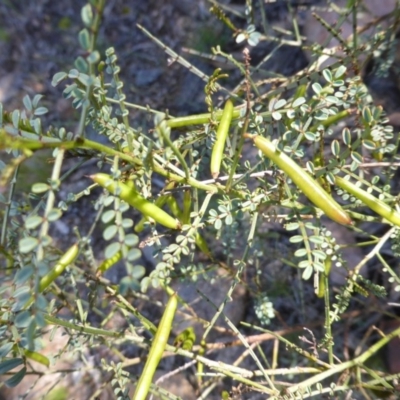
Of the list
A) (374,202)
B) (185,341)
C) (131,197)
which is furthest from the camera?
(185,341)

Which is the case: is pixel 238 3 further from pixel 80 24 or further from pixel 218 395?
pixel 218 395

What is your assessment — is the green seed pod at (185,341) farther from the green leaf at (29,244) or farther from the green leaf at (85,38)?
the green leaf at (85,38)

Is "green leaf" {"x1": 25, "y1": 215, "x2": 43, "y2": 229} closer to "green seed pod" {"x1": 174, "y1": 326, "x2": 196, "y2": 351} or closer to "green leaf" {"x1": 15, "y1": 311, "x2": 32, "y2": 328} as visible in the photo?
"green leaf" {"x1": 15, "y1": 311, "x2": 32, "y2": 328}

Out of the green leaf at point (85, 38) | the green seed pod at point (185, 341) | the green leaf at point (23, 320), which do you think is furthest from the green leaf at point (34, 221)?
the green seed pod at point (185, 341)

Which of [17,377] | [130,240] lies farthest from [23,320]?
[17,377]

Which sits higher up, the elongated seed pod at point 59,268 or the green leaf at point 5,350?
the elongated seed pod at point 59,268

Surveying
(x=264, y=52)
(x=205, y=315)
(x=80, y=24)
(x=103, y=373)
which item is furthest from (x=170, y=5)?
(x=103, y=373)

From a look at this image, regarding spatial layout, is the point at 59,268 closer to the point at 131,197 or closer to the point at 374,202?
the point at 131,197
